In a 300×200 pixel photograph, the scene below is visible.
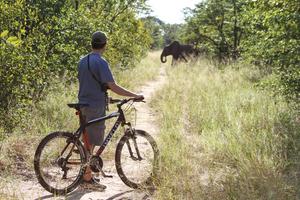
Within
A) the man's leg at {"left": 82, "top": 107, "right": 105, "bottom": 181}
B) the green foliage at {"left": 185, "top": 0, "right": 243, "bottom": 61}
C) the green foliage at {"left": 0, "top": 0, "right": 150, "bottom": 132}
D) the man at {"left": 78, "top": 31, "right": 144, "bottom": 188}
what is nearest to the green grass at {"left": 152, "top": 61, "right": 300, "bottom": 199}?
the man's leg at {"left": 82, "top": 107, "right": 105, "bottom": 181}

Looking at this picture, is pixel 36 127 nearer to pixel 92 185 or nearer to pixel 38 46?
pixel 38 46

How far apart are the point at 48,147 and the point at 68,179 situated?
1.55 feet

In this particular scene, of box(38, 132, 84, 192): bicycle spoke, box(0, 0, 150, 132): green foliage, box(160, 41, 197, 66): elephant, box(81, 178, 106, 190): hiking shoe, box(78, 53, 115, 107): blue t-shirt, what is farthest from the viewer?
box(160, 41, 197, 66): elephant

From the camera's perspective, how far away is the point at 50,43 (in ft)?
29.6

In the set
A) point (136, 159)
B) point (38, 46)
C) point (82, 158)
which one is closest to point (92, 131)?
point (82, 158)

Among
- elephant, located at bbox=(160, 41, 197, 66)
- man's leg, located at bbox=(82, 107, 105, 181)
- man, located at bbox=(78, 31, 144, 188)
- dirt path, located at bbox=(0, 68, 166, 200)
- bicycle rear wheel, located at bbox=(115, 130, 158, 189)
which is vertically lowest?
dirt path, located at bbox=(0, 68, 166, 200)

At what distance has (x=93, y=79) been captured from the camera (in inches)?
221

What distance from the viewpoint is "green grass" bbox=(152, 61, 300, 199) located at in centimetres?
524

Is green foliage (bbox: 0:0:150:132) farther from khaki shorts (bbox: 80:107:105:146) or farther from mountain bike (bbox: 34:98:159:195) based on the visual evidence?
mountain bike (bbox: 34:98:159:195)

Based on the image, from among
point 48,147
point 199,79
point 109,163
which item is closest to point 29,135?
point 109,163

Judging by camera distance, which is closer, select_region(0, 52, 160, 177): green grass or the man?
the man

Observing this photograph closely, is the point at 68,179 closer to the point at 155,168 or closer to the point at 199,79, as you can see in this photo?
the point at 155,168

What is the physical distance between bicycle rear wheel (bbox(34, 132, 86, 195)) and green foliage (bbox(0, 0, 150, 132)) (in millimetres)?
1292

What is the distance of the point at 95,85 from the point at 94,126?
20.7 inches
